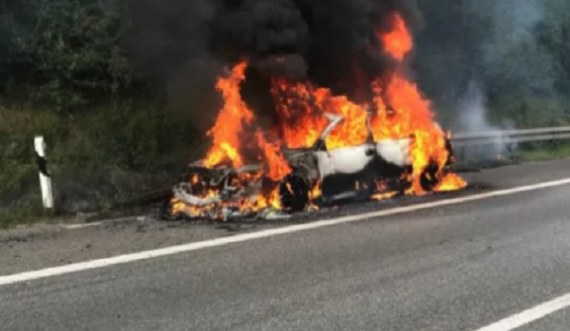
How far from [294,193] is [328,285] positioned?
359cm

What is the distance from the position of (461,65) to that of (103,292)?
16.8 metres

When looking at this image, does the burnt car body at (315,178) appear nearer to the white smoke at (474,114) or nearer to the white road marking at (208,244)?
→ the white road marking at (208,244)

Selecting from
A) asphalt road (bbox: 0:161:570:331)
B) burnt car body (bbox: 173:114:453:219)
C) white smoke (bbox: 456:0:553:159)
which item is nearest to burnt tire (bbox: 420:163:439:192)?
burnt car body (bbox: 173:114:453:219)

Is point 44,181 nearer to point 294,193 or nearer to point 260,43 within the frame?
point 294,193

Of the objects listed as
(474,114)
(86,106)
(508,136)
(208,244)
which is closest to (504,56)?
(474,114)

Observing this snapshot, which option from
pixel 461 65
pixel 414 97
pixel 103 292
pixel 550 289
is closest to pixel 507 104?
pixel 461 65

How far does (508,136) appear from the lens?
17562 millimetres

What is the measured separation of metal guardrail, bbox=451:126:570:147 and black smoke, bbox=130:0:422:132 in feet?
13.2

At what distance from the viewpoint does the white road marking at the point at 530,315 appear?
4938 mm

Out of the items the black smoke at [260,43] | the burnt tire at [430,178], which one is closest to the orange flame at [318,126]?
the burnt tire at [430,178]

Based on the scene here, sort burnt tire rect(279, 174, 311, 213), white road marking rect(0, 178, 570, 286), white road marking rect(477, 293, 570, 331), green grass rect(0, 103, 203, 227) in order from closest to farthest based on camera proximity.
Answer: white road marking rect(477, 293, 570, 331)
white road marking rect(0, 178, 570, 286)
burnt tire rect(279, 174, 311, 213)
green grass rect(0, 103, 203, 227)

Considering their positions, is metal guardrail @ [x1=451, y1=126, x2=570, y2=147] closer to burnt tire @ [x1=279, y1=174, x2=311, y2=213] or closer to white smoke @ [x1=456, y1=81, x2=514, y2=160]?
white smoke @ [x1=456, y1=81, x2=514, y2=160]

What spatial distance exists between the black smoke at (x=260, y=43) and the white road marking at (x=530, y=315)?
6194mm

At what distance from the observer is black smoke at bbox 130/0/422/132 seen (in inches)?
439
